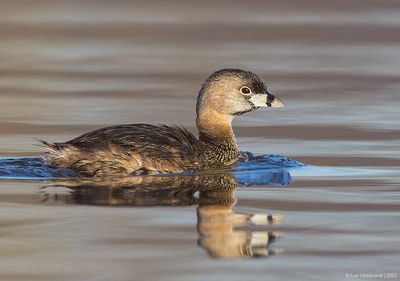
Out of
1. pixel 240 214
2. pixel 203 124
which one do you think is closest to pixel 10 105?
pixel 203 124

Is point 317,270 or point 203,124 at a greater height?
point 203,124

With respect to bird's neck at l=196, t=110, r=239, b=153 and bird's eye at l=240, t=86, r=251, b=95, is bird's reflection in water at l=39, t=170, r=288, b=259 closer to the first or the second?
bird's neck at l=196, t=110, r=239, b=153

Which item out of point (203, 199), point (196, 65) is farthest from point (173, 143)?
point (196, 65)

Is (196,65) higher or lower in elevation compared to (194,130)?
higher

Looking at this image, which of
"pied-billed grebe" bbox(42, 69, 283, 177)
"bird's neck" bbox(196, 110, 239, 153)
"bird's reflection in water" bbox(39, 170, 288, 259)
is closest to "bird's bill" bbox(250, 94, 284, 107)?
"pied-billed grebe" bbox(42, 69, 283, 177)

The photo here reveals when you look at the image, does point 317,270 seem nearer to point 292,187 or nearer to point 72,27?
point 292,187

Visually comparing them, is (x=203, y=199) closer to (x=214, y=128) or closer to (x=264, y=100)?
(x=214, y=128)

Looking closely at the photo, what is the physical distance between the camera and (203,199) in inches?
413

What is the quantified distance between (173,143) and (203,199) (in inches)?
59.8

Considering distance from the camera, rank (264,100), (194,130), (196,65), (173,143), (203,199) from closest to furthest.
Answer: (203,199), (173,143), (264,100), (194,130), (196,65)

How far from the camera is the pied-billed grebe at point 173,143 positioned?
11.5 metres

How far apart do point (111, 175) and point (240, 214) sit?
202cm

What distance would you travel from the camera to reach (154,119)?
48.3ft

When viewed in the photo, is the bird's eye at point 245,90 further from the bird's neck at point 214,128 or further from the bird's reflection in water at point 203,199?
the bird's reflection in water at point 203,199
